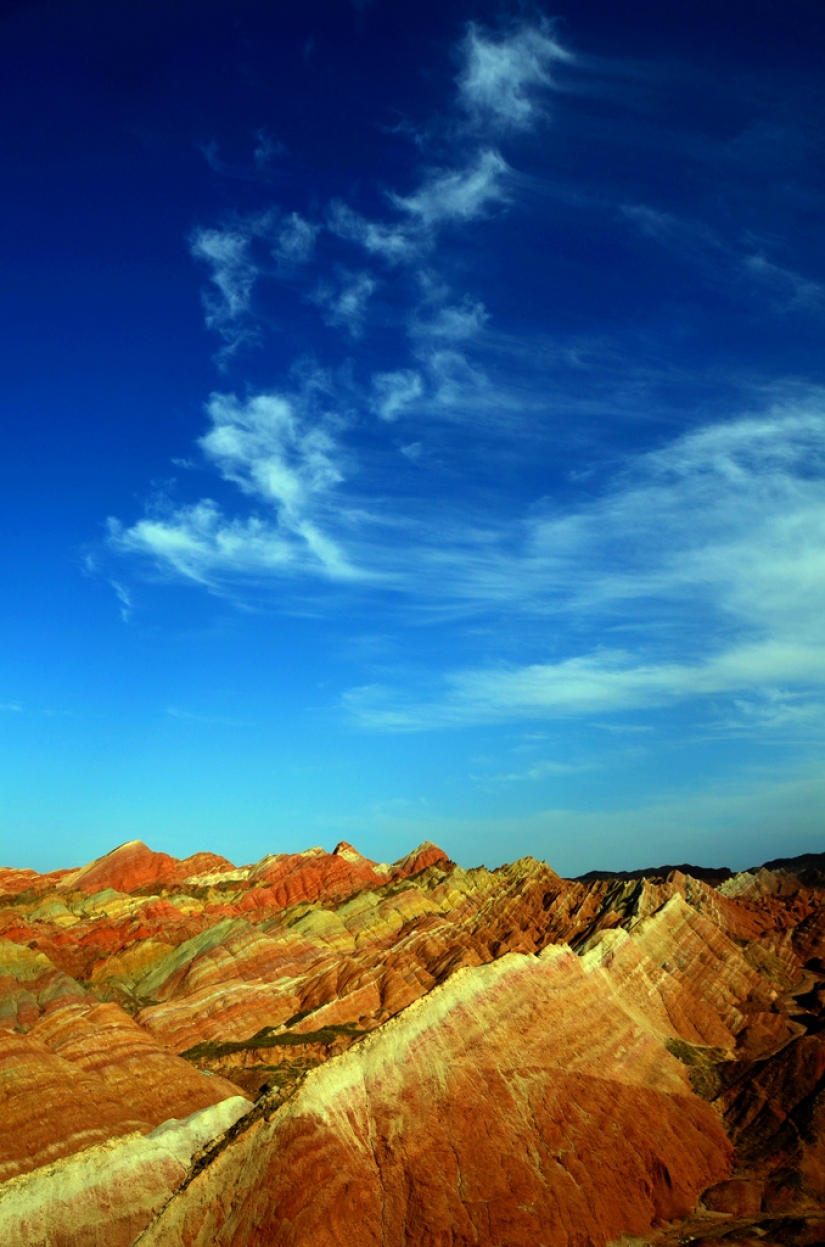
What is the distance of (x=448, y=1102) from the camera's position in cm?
3828

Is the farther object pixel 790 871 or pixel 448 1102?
pixel 790 871

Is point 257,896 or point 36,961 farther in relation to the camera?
point 257,896

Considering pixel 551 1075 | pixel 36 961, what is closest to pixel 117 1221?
pixel 551 1075

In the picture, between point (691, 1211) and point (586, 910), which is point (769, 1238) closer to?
point (691, 1211)

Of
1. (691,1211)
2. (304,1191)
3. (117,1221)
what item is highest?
(304,1191)

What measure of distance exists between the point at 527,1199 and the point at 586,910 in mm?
71966

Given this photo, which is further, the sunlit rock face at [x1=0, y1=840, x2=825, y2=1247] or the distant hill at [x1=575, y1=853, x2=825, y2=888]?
the distant hill at [x1=575, y1=853, x2=825, y2=888]

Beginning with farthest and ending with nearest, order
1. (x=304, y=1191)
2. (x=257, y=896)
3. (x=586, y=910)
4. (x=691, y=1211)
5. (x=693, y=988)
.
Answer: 1. (x=257, y=896)
2. (x=586, y=910)
3. (x=693, y=988)
4. (x=691, y=1211)
5. (x=304, y=1191)

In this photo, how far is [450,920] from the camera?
117 metres

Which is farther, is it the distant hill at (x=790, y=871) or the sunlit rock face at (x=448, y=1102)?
the distant hill at (x=790, y=871)

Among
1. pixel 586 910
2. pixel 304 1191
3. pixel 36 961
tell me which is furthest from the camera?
pixel 586 910

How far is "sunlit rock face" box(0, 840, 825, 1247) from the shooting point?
33.8 m

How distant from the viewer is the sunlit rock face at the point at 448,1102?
33812 millimetres

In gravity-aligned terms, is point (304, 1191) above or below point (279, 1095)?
below
